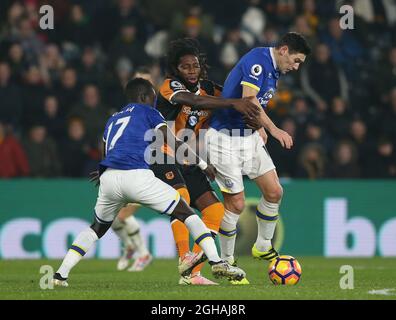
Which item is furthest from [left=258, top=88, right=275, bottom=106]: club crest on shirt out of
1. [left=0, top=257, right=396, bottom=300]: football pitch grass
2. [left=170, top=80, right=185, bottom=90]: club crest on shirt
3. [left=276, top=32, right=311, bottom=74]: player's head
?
[left=0, top=257, right=396, bottom=300]: football pitch grass

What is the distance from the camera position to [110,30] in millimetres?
17453

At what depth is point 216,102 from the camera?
31.4ft

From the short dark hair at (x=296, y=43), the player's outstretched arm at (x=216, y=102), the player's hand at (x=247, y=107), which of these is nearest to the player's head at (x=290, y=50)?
the short dark hair at (x=296, y=43)

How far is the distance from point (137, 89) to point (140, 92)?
4cm

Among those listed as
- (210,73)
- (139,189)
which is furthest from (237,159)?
(210,73)

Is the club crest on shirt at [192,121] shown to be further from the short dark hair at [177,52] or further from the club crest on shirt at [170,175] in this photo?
the club crest on shirt at [170,175]

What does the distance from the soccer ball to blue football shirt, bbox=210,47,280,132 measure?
1425 mm

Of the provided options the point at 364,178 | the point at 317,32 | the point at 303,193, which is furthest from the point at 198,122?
the point at 317,32

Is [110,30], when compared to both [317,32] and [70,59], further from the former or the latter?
[317,32]

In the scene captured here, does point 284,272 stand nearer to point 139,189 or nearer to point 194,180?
point 194,180

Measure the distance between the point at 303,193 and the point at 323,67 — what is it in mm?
2430

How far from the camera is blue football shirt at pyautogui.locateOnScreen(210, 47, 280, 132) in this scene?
32.1 feet

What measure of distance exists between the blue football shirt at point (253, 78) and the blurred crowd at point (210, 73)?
593cm

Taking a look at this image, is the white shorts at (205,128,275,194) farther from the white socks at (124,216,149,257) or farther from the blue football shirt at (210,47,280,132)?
the white socks at (124,216,149,257)
